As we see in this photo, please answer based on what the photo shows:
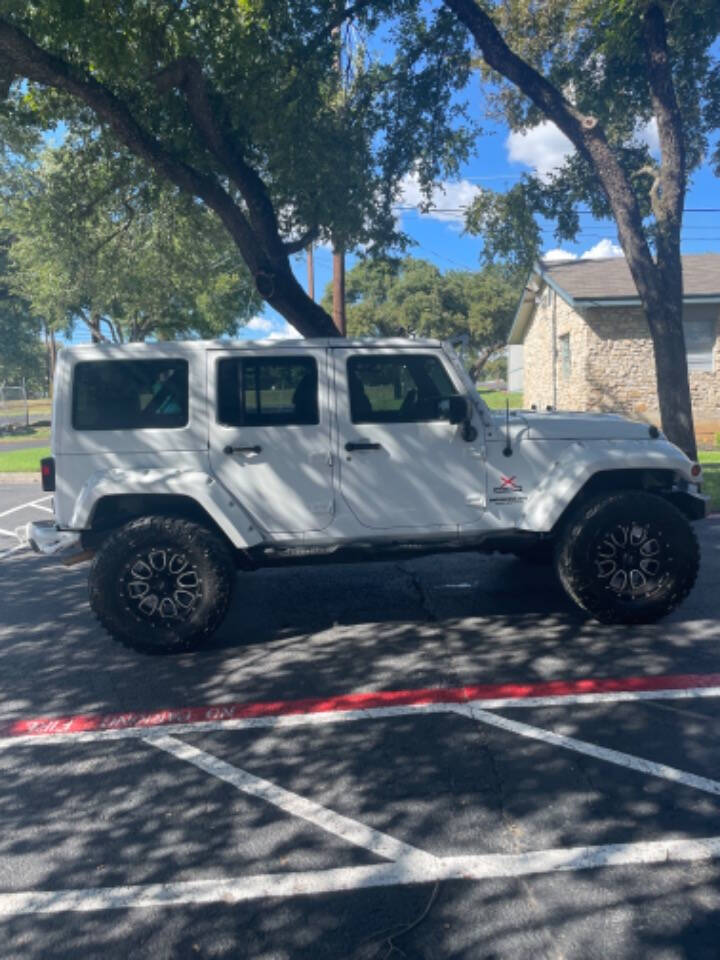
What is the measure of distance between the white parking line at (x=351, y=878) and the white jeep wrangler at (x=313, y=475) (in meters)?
2.43

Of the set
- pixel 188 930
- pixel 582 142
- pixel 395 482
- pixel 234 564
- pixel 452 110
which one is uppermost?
pixel 452 110

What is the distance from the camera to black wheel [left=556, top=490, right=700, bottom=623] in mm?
5406

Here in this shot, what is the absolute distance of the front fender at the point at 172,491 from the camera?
17.0ft

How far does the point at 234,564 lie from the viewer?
216 inches

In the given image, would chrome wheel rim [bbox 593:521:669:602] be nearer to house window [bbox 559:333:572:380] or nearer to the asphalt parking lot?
the asphalt parking lot

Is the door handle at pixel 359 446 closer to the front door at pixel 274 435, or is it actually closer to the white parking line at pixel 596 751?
the front door at pixel 274 435

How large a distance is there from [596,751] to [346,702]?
55.0 inches

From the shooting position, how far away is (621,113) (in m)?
12.5

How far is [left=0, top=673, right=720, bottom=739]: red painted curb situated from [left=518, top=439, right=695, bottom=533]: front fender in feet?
4.04

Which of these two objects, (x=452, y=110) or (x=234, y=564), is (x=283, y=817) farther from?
(x=452, y=110)

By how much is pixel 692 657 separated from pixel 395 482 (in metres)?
2.20

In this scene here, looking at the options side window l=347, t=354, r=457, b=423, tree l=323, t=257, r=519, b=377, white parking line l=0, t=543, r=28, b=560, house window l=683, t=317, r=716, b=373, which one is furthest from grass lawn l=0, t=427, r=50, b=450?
side window l=347, t=354, r=457, b=423

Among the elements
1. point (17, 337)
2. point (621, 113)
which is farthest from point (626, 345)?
point (17, 337)

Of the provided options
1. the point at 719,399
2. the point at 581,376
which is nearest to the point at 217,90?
the point at 581,376
